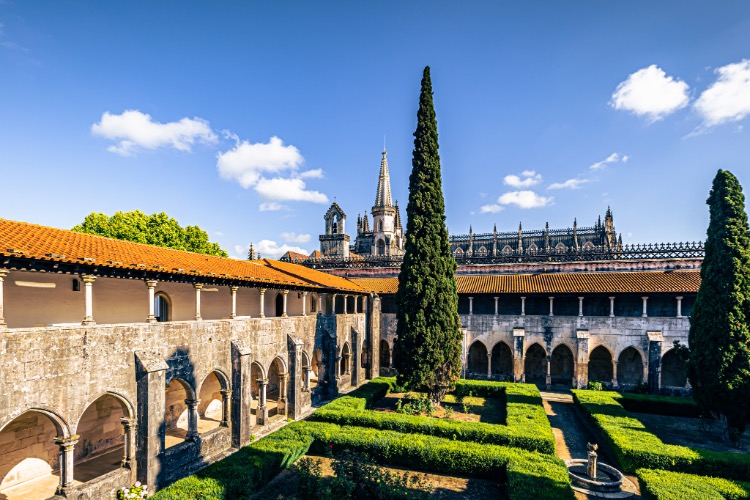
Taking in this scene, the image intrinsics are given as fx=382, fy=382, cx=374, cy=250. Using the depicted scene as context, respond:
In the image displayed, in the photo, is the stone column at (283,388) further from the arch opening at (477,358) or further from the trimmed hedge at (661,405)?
the trimmed hedge at (661,405)

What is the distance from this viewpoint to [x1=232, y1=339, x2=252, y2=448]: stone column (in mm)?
16891

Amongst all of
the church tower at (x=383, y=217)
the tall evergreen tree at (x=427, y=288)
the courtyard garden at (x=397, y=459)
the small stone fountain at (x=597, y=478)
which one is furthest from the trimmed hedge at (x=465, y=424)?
the church tower at (x=383, y=217)

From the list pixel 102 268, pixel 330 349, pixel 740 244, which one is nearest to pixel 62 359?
pixel 102 268

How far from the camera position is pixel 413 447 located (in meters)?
15.1

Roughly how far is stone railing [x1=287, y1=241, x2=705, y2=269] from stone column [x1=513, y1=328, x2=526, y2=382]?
28.2 ft

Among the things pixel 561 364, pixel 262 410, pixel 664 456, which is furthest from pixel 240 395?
pixel 561 364

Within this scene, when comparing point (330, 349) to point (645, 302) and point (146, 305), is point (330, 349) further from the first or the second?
point (645, 302)

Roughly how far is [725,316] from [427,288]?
47.8 ft

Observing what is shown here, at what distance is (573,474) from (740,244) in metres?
14.0

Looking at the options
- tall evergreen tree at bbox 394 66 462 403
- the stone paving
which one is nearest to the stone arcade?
tall evergreen tree at bbox 394 66 462 403

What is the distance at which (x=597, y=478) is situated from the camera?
1461cm

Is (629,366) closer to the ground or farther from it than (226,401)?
closer to the ground

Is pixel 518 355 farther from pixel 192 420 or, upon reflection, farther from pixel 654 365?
pixel 192 420

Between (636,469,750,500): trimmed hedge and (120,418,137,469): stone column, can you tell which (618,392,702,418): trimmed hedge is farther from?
(120,418,137,469): stone column
